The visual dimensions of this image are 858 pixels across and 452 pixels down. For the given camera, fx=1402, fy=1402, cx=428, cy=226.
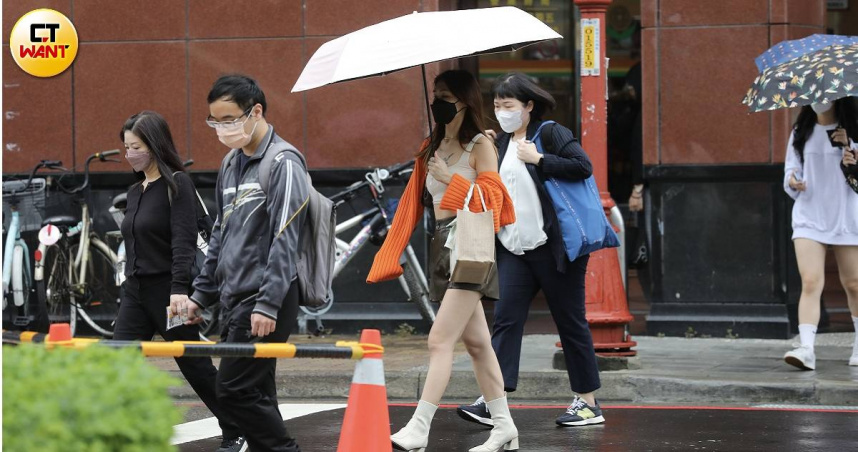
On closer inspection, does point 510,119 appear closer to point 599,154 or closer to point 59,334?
point 599,154

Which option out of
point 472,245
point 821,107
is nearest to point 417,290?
point 821,107

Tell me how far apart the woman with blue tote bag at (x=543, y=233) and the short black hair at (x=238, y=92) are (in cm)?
193

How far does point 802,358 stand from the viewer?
9.28 m

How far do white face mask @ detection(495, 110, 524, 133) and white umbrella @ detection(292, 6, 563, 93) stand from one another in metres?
0.86

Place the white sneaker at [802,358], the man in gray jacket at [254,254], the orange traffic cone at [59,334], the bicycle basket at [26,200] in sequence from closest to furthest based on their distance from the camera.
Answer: the orange traffic cone at [59,334]
the man in gray jacket at [254,254]
the white sneaker at [802,358]
the bicycle basket at [26,200]

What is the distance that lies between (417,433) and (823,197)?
4.20m

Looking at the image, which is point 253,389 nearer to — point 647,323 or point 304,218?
point 304,218

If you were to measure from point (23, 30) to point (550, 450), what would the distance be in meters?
7.52

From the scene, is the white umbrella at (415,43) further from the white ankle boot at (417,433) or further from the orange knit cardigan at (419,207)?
the white ankle boot at (417,433)

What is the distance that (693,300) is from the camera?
38.5 ft

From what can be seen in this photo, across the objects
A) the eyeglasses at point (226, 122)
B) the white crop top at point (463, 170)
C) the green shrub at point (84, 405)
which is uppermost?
the eyeglasses at point (226, 122)

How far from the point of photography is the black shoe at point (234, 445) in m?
6.52

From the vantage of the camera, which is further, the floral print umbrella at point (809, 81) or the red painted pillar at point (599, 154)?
the red painted pillar at point (599, 154)

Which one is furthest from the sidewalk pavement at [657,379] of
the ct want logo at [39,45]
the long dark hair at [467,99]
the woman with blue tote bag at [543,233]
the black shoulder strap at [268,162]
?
the black shoulder strap at [268,162]
